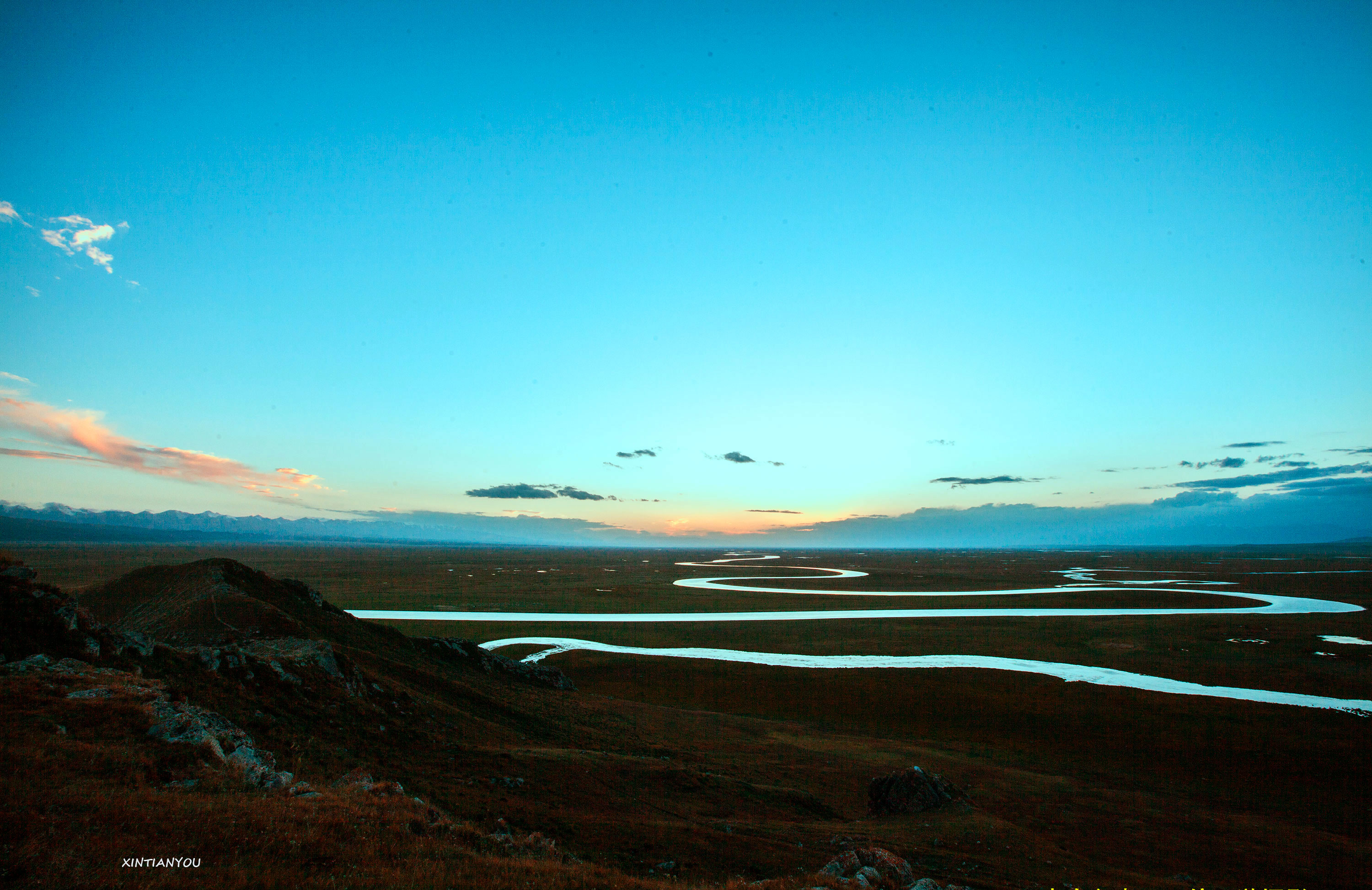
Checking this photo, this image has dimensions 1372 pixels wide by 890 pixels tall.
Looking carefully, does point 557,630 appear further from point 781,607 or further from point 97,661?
point 97,661

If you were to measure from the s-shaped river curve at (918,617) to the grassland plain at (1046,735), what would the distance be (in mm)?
1894

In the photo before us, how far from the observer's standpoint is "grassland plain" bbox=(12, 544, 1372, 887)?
17.5m

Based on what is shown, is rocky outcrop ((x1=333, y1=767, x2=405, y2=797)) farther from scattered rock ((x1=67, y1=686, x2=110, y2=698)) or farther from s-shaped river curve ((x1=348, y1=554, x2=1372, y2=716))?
s-shaped river curve ((x1=348, y1=554, x2=1372, y2=716))

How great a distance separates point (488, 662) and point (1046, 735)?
30929 mm

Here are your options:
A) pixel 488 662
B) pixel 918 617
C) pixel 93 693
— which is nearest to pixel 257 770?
pixel 93 693

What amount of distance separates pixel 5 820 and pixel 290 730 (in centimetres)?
1015

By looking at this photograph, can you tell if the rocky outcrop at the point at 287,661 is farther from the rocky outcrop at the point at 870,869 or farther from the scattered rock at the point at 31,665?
the rocky outcrop at the point at 870,869

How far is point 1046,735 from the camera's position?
3089cm

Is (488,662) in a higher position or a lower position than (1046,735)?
higher

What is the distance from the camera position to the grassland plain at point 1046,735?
17.5m

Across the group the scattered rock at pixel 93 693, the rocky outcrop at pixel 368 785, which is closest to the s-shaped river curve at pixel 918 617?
the rocky outcrop at pixel 368 785

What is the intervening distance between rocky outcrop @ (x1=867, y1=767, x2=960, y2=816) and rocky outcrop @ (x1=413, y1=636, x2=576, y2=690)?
21.6 meters

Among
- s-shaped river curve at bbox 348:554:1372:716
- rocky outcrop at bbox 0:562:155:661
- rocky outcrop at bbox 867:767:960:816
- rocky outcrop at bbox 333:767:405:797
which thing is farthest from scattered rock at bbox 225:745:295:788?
s-shaped river curve at bbox 348:554:1372:716

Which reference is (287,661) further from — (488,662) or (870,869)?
(870,869)
